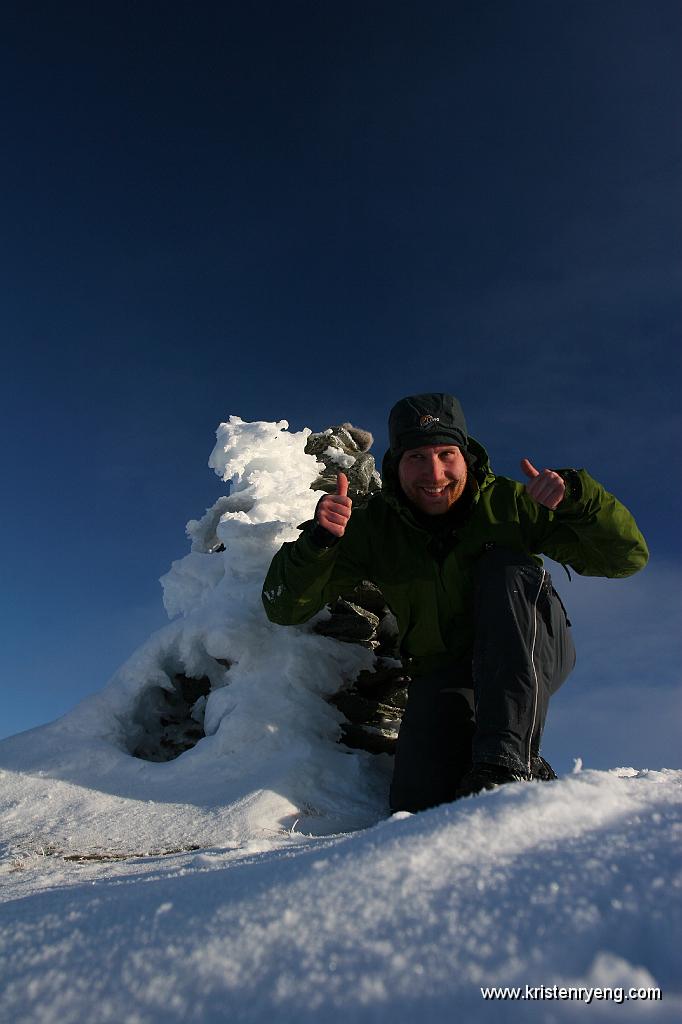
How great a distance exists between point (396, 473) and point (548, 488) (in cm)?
109

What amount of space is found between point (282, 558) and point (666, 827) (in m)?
3.12

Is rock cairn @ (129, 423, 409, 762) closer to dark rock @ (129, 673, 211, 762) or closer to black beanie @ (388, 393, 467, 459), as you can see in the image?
dark rock @ (129, 673, 211, 762)

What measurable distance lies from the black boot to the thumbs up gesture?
1542 millimetres

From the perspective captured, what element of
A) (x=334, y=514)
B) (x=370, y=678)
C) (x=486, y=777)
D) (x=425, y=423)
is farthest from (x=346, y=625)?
(x=486, y=777)

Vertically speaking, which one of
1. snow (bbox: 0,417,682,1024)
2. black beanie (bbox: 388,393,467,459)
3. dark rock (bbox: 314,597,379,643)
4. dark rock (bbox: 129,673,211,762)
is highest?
black beanie (bbox: 388,393,467,459)

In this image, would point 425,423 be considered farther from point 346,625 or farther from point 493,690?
point 346,625

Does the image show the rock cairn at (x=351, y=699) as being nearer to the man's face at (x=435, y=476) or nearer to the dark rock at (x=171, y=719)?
the dark rock at (x=171, y=719)

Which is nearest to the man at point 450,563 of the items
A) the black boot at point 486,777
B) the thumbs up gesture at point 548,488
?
the thumbs up gesture at point 548,488

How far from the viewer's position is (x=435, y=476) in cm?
383

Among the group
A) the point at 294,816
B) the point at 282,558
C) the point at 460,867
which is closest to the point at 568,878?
the point at 460,867

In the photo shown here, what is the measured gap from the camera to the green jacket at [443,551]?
12.3 feet

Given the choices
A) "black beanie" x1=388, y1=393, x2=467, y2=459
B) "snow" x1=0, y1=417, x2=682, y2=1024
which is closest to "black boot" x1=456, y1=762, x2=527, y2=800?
"snow" x1=0, y1=417, x2=682, y2=1024

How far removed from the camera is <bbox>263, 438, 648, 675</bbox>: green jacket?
3.74m

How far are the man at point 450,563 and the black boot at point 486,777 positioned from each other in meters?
0.45
